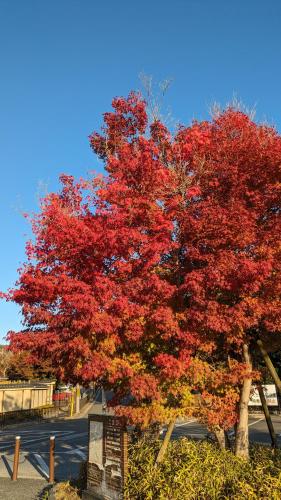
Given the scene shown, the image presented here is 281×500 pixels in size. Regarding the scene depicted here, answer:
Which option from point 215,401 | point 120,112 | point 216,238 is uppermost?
point 120,112

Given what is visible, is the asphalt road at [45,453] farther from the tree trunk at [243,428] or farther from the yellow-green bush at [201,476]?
the tree trunk at [243,428]

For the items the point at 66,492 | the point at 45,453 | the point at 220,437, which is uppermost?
the point at 220,437

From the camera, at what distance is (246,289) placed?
739cm

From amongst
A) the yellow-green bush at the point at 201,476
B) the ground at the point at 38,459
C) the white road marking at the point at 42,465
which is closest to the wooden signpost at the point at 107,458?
the yellow-green bush at the point at 201,476

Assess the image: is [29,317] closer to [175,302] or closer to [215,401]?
[175,302]

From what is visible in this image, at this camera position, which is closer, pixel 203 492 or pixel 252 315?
pixel 203 492

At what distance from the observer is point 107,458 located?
8789 millimetres

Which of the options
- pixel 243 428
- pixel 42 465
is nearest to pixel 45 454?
pixel 42 465

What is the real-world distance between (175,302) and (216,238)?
1.52 m

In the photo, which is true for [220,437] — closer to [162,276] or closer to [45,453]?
[162,276]

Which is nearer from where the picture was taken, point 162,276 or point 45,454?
point 162,276

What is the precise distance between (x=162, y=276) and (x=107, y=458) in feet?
13.1

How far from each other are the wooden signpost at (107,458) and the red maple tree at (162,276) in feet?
2.19

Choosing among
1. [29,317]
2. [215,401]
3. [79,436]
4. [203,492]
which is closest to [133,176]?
[29,317]
